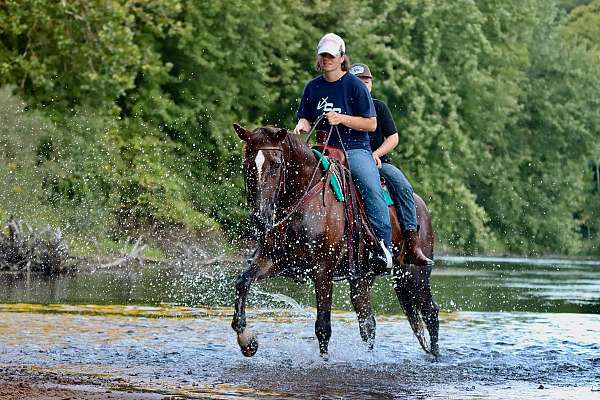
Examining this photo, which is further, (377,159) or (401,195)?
(401,195)

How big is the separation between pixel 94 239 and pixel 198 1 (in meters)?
13.8

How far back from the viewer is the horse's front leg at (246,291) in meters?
13.2

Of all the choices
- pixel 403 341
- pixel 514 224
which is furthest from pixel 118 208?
pixel 514 224

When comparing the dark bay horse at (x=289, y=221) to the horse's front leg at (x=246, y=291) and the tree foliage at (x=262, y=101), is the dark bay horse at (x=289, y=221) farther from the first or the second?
the tree foliage at (x=262, y=101)

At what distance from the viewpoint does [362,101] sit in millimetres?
13820

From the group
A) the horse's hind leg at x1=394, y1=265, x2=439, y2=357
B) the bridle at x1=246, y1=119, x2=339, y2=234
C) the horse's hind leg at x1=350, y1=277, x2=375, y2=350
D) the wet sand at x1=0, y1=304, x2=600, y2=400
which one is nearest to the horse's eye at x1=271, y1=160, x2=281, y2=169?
the bridle at x1=246, y1=119, x2=339, y2=234

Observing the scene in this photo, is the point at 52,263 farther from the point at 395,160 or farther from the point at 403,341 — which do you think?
the point at 395,160

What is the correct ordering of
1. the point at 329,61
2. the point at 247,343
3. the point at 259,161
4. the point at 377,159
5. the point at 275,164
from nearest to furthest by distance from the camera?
the point at 259,161 → the point at 275,164 → the point at 247,343 → the point at 329,61 → the point at 377,159

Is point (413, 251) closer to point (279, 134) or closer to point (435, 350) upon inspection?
point (435, 350)

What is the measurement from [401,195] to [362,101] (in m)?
1.49

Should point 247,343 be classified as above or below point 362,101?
below

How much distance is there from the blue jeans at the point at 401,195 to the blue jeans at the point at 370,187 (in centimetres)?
63

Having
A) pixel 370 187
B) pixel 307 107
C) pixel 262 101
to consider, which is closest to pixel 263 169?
pixel 307 107

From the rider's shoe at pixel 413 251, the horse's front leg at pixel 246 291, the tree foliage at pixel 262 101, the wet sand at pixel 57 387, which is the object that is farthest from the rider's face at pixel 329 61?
the tree foliage at pixel 262 101
